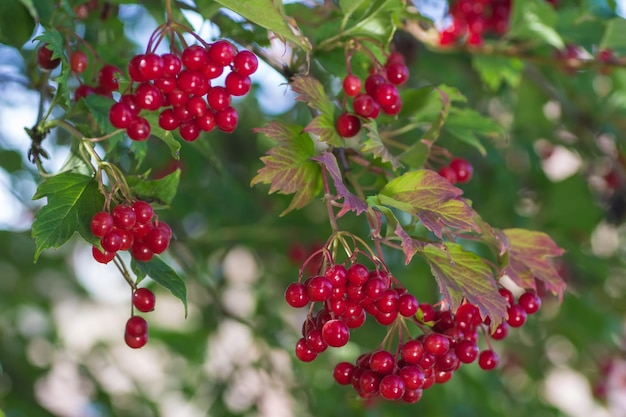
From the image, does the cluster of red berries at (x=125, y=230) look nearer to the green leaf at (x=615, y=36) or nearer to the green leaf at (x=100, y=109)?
the green leaf at (x=100, y=109)

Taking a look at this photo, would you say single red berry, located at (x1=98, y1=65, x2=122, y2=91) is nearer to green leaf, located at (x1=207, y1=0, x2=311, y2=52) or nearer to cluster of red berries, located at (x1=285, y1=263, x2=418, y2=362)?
green leaf, located at (x1=207, y1=0, x2=311, y2=52)

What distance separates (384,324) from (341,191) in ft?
0.54

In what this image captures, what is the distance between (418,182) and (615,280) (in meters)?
1.89

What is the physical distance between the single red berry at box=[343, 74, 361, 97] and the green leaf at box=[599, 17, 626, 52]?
0.60m

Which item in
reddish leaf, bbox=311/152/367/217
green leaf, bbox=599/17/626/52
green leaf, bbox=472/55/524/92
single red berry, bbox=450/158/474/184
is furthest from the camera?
green leaf, bbox=472/55/524/92

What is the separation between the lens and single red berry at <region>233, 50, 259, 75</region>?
861mm

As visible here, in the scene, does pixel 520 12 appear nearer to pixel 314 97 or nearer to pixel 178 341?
pixel 314 97

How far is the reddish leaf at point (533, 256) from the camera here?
37.1 inches

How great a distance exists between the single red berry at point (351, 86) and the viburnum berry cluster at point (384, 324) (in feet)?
0.77

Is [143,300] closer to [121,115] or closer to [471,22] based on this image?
[121,115]

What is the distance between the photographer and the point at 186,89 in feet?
2.74

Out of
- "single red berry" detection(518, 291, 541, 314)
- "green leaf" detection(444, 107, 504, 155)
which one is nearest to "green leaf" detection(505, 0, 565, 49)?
"green leaf" detection(444, 107, 504, 155)

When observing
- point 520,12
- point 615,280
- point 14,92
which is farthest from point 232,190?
point 615,280

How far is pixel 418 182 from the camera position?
33.0 inches
